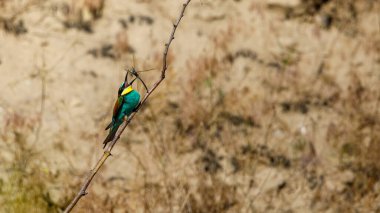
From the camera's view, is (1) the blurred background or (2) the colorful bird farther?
(1) the blurred background

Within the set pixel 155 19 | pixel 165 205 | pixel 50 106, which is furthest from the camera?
pixel 155 19

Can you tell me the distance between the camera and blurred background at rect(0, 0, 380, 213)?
445cm

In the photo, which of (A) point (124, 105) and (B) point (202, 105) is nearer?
(A) point (124, 105)

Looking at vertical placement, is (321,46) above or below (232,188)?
above

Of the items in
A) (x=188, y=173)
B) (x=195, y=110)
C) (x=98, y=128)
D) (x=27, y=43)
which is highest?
(x=27, y=43)

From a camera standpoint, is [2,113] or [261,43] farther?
[261,43]

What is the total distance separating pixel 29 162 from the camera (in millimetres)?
4258

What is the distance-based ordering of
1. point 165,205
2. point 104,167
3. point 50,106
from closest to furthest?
point 165,205, point 104,167, point 50,106

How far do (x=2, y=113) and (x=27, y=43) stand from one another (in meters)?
0.82

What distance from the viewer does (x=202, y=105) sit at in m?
5.05

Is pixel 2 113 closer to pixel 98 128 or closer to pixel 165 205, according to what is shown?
pixel 98 128

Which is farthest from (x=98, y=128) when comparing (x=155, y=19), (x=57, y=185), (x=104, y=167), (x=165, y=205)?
(x=155, y=19)

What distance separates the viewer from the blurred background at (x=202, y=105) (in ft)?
14.6

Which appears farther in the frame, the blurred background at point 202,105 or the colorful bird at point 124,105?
the blurred background at point 202,105
